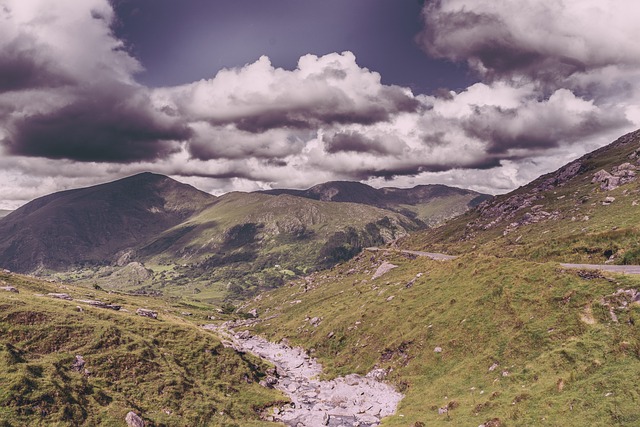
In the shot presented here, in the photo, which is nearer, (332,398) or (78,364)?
(78,364)

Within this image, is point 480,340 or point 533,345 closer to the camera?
point 533,345

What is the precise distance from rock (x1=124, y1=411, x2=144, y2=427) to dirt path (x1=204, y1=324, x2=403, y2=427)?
76.5 feet

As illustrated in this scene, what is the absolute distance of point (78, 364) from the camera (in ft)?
201

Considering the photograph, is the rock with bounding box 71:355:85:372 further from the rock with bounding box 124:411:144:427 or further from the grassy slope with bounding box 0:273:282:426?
the rock with bounding box 124:411:144:427

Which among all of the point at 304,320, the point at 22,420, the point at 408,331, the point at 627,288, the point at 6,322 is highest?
the point at 6,322

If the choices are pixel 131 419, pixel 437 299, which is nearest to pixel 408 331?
pixel 437 299

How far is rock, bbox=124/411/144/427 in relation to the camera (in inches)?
2025

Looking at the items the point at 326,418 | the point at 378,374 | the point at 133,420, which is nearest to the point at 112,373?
the point at 133,420

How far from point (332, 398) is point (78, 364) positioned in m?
46.7

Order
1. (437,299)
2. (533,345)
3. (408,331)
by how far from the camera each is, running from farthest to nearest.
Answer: (437,299) → (408,331) → (533,345)

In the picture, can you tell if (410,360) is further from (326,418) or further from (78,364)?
(78,364)

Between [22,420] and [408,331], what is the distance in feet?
219

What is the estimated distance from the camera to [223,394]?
69.6m

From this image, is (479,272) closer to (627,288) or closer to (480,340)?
(480,340)
